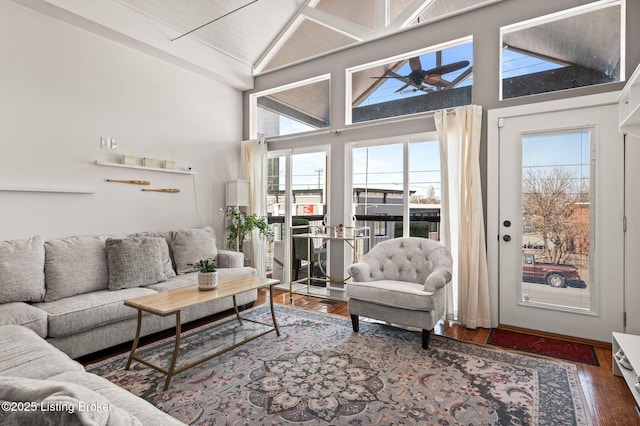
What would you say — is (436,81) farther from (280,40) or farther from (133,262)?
(133,262)

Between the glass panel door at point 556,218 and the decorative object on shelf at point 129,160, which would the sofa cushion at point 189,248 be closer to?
the decorative object on shelf at point 129,160

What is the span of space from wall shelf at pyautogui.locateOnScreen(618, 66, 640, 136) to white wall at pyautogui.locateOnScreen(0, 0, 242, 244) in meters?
4.53

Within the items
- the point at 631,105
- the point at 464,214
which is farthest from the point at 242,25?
the point at 631,105

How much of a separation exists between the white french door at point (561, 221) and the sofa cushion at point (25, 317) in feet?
12.9

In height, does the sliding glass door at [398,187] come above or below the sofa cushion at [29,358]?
above

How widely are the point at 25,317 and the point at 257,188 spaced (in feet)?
10.6

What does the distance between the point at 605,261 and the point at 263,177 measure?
13.5ft

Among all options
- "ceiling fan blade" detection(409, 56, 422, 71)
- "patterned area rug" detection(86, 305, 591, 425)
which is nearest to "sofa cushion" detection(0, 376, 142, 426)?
"patterned area rug" detection(86, 305, 591, 425)

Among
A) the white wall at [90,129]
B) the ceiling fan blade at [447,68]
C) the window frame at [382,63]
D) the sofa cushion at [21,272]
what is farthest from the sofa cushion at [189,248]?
the ceiling fan blade at [447,68]

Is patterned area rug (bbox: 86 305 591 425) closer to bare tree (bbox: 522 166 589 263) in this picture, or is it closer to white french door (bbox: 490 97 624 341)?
white french door (bbox: 490 97 624 341)

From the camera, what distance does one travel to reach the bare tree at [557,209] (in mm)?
3137

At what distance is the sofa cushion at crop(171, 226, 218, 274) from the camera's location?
3842 mm

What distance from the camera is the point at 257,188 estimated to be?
521 cm

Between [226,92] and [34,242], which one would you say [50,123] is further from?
[226,92]
